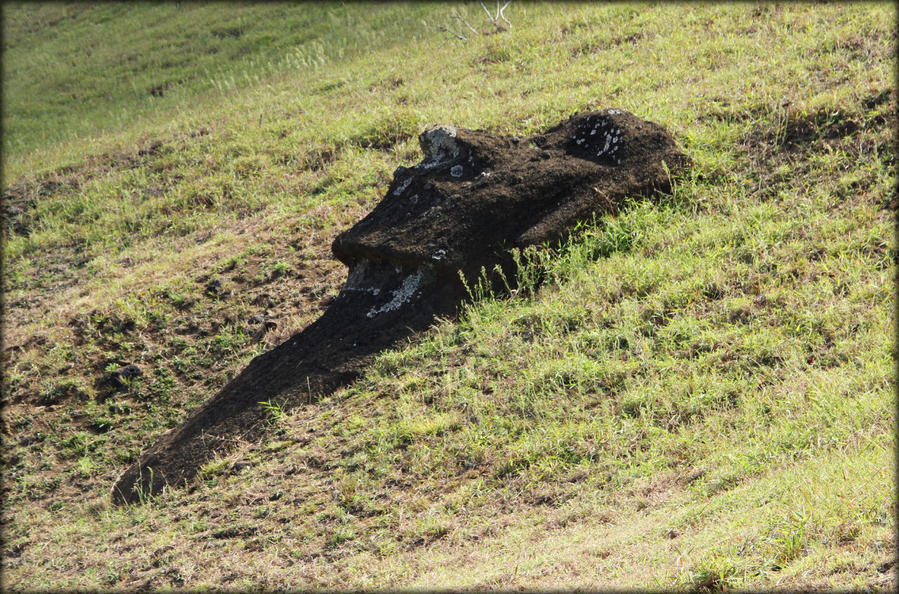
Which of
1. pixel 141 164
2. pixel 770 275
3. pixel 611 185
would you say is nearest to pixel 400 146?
pixel 611 185

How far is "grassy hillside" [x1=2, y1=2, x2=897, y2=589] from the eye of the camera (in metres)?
4.27

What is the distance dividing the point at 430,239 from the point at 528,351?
1.56 m

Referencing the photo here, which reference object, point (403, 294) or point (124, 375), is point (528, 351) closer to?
point (403, 294)

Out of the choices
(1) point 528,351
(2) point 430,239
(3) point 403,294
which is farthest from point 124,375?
(1) point 528,351

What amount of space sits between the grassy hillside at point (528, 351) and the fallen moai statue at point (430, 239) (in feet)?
0.86

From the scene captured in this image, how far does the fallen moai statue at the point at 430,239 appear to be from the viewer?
264 inches

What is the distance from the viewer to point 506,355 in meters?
6.35

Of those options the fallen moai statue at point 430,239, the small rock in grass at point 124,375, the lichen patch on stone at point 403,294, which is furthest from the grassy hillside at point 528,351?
the lichen patch on stone at point 403,294

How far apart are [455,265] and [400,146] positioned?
14.5 feet

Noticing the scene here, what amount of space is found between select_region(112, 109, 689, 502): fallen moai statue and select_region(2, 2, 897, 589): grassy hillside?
26 centimetres

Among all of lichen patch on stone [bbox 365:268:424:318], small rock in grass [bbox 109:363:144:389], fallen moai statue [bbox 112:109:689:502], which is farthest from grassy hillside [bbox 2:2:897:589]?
lichen patch on stone [bbox 365:268:424:318]

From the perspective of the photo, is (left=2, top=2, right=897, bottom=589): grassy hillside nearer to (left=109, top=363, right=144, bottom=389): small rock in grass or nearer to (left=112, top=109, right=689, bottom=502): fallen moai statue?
(left=109, top=363, right=144, bottom=389): small rock in grass

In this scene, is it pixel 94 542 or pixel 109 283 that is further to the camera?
pixel 109 283

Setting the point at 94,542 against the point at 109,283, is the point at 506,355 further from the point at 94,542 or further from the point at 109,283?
the point at 109,283
